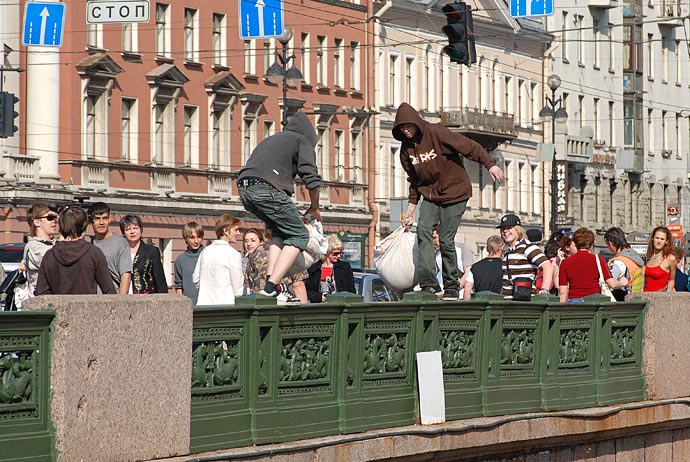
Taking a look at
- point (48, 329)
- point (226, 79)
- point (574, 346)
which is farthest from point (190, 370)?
point (226, 79)

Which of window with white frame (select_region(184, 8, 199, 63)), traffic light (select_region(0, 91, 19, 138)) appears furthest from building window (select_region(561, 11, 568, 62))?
traffic light (select_region(0, 91, 19, 138))

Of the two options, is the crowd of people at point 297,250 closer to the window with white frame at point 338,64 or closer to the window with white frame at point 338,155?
the window with white frame at point 338,64

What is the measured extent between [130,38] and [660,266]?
37374 mm

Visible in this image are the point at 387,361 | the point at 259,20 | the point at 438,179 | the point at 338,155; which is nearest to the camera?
the point at 387,361

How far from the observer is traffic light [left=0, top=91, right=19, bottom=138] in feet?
103

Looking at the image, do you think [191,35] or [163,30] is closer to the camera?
[163,30]

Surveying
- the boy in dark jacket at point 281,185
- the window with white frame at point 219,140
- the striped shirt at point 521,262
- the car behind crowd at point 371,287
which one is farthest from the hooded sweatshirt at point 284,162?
the window with white frame at point 219,140

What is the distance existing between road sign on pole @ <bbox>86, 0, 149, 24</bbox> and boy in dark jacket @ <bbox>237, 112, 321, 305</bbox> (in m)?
14.4

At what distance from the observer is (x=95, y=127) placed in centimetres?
5269

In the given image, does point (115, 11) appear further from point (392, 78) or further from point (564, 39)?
point (564, 39)

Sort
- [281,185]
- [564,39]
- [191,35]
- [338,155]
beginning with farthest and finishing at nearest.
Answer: [564,39] < [338,155] < [191,35] < [281,185]

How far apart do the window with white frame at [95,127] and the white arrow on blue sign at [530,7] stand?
21.3 meters

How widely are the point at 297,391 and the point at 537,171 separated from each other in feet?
233

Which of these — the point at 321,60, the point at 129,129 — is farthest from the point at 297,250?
the point at 321,60
